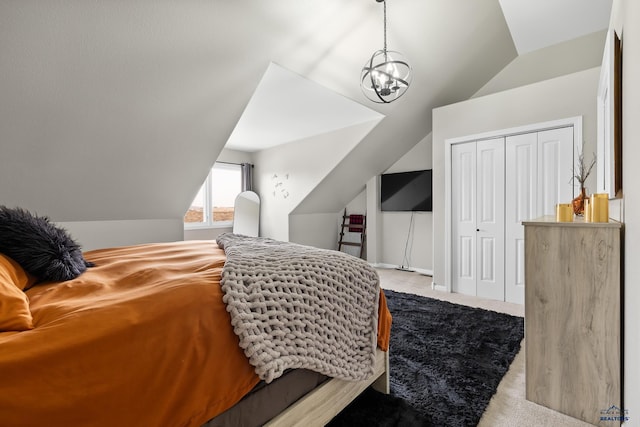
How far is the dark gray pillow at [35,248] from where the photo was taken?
1219 millimetres

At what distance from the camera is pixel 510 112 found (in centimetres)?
315

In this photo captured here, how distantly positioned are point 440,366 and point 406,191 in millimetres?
3178

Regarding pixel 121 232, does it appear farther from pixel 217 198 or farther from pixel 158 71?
pixel 158 71

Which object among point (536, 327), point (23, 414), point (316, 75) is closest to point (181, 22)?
point (316, 75)

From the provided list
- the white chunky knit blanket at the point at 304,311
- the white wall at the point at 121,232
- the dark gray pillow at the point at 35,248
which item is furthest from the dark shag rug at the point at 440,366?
the white wall at the point at 121,232

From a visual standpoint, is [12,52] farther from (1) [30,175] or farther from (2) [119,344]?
(2) [119,344]

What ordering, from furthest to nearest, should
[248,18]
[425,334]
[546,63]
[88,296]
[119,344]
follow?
1. [546,63]
2. [425,334]
3. [248,18]
4. [88,296]
5. [119,344]

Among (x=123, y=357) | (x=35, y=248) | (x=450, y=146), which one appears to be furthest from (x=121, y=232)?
(x=450, y=146)

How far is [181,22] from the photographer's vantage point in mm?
1982

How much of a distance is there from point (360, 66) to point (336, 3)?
0.77 meters

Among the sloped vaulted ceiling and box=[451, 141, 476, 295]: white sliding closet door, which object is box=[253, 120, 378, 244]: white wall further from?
box=[451, 141, 476, 295]: white sliding closet door

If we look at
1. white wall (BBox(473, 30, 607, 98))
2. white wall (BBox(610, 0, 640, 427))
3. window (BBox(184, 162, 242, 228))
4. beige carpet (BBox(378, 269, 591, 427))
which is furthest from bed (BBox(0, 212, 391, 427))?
white wall (BBox(473, 30, 607, 98))

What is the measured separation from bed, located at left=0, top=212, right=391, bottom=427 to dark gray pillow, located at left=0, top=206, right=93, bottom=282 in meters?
0.05

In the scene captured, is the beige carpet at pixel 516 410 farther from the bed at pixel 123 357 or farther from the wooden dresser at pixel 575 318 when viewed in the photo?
the bed at pixel 123 357
